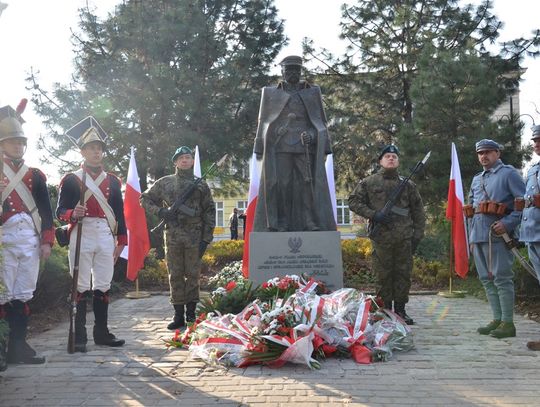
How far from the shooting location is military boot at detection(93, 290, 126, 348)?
18.5 ft

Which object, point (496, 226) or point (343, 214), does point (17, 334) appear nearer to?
point (496, 226)

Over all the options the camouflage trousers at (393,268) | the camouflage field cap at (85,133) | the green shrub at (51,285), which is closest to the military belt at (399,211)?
the camouflage trousers at (393,268)

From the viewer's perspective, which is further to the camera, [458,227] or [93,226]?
[458,227]

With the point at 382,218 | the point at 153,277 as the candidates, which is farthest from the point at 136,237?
the point at 382,218

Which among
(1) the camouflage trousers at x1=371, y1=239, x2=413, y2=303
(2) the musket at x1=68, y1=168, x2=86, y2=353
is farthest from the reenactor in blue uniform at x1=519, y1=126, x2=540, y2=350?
(2) the musket at x1=68, y1=168, x2=86, y2=353

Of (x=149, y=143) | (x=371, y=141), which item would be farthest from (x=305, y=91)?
(x=371, y=141)

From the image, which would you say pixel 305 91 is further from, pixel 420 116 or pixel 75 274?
pixel 420 116

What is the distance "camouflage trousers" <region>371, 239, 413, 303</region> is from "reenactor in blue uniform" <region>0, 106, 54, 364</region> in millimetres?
3604

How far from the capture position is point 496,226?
18.4 feet

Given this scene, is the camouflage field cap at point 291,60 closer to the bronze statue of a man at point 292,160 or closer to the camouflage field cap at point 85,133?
the bronze statue of a man at point 292,160

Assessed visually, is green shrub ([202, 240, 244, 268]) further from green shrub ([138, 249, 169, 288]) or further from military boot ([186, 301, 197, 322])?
military boot ([186, 301, 197, 322])

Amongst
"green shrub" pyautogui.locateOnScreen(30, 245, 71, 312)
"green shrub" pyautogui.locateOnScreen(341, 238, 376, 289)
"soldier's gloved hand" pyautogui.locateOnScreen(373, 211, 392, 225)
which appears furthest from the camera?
"green shrub" pyautogui.locateOnScreen(341, 238, 376, 289)

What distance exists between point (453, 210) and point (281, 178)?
362 cm

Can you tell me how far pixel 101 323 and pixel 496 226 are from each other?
413 cm
